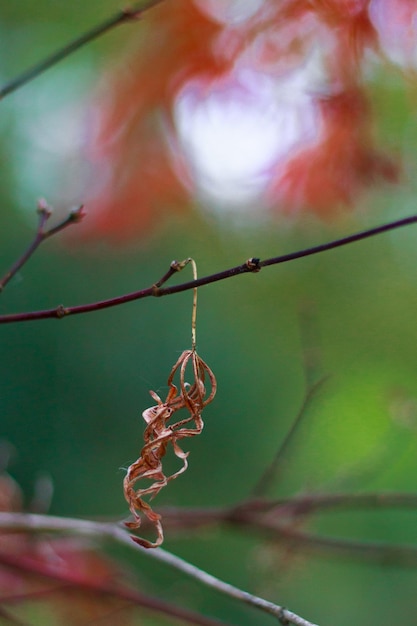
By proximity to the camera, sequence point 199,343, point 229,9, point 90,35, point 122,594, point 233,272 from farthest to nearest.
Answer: point 199,343 < point 229,9 < point 122,594 < point 90,35 < point 233,272

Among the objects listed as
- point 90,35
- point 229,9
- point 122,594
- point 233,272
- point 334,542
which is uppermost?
point 229,9

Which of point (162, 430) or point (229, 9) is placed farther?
point (229, 9)

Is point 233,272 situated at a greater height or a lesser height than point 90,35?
lesser

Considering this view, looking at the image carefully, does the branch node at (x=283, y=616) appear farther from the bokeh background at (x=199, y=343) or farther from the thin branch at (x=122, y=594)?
the bokeh background at (x=199, y=343)

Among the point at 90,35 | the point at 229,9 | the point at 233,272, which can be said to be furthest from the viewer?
the point at 229,9

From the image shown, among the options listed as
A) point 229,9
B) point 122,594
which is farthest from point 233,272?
point 229,9

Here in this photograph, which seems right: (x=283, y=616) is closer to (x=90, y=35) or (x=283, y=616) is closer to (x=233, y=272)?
(x=233, y=272)
